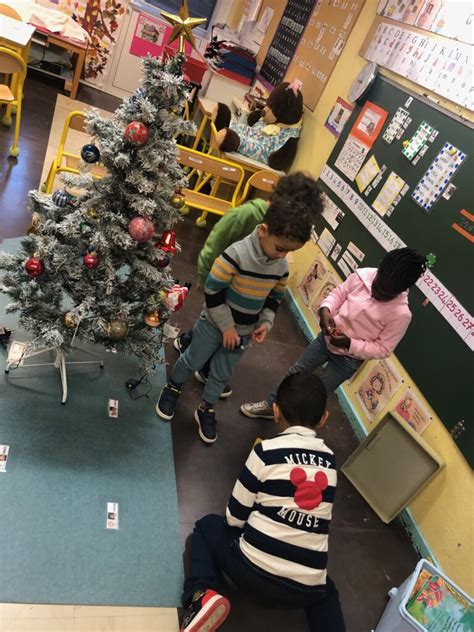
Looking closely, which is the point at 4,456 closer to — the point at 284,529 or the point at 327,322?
the point at 284,529

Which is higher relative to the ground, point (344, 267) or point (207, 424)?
point (344, 267)

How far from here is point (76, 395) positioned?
7.18ft

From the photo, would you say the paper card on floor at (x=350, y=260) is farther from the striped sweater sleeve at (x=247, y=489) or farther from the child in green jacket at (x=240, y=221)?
the striped sweater sleeve at (x=247, y=489)

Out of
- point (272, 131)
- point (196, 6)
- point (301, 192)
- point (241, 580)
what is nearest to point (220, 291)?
point (301, 192)

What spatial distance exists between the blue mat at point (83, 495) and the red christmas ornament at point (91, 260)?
698 mm

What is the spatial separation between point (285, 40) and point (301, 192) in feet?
12.4

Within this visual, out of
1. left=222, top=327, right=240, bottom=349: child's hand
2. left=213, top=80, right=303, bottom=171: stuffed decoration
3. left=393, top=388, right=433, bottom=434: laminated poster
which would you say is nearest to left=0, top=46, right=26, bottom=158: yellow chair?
left=213, top=80, right=303, bottom=171: stuffed decoration

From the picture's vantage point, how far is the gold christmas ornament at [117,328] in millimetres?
1943

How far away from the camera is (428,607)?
5.57 ft

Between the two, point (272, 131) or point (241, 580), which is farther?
point (272, 131)

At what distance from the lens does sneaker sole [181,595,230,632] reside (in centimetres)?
143

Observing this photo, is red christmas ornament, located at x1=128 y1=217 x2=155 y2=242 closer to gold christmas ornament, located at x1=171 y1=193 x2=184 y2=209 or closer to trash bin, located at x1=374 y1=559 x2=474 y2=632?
gold christmas ornament, located at x1=171 y1=193 x2=184 y2=209

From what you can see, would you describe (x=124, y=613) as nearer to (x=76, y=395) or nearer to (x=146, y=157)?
(x=76, y=395)

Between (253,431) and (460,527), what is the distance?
1077 mm
